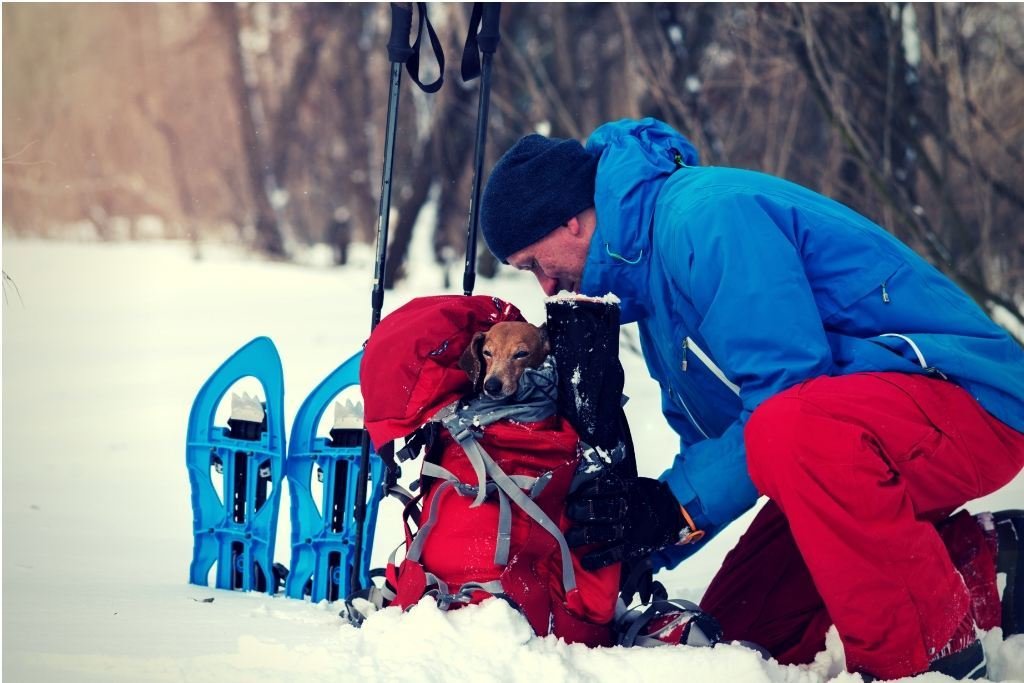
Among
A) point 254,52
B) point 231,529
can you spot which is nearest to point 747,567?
point 231,529

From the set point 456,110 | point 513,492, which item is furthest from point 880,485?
point 456,110

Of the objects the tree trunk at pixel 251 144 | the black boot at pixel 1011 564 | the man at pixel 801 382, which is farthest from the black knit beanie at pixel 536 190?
the tree trunk at pixel 251 144

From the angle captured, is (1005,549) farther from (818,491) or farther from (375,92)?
(375,92)

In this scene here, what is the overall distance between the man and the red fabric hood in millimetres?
298

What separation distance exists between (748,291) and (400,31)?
1.33 meters

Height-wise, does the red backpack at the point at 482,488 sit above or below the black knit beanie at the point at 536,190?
below

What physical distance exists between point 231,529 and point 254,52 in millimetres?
11084

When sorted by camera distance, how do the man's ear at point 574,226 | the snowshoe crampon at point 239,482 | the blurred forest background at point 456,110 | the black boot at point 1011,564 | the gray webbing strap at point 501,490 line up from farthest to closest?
the blurred forest background at point 456,110
the snowshoe crampon at point 239,482
the man's ear at point 574,226
the black boot at point 1011,564
the gray webbing strap at point 501,490

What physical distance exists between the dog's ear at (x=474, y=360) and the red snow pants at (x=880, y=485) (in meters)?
0.64

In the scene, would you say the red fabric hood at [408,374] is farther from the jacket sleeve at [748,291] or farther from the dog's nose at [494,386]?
the jacket sleeve at [748,291]

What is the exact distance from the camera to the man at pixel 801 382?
6.42 feet

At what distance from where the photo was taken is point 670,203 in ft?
7.36

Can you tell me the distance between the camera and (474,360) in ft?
7.63

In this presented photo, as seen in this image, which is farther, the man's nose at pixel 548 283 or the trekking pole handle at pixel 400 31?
the trekking pole handle at pixel 400 31
